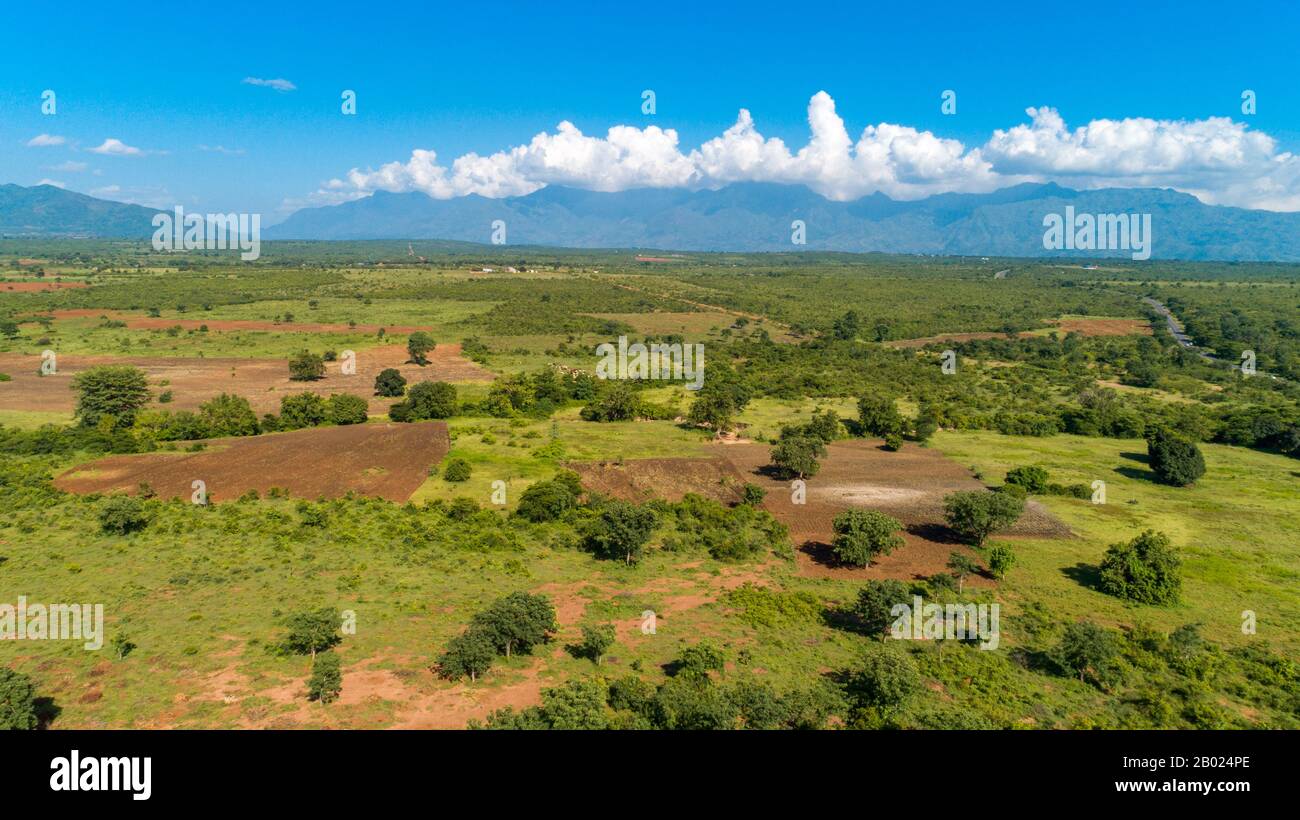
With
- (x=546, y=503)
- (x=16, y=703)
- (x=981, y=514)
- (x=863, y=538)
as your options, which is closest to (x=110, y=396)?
(x=546, y=503)

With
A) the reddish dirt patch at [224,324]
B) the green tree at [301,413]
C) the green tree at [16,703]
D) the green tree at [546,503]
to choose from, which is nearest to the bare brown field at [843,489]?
the green tree at [546,503]

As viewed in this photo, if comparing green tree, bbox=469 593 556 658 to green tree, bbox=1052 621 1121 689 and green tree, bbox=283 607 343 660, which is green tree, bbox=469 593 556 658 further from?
green tree, bbox=1052 621 1121 689

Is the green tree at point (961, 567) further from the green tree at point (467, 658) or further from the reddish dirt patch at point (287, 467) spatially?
the reddish dirt patch at point (287, 467)

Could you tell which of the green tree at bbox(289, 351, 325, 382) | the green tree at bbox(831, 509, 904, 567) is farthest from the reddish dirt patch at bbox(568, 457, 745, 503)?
the green tree at bbox(289, 351, 325, 382)

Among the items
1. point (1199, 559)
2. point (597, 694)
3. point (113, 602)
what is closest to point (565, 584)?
point (597, 694)

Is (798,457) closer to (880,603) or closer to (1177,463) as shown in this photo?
(880,603)

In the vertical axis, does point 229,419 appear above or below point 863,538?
above
